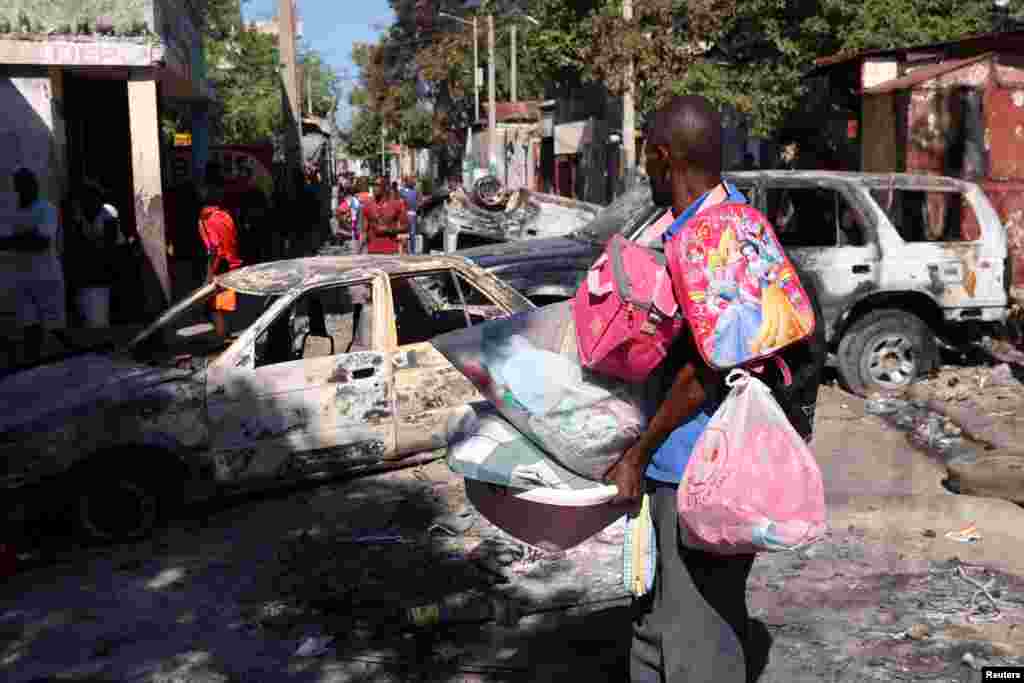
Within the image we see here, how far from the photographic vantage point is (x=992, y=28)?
69.4 ft

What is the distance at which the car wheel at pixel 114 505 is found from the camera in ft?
20.0

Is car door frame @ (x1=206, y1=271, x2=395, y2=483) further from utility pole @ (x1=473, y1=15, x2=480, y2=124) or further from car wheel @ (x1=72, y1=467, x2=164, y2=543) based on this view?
utility pole @ (x1=473, y1=15, x2=480, y2=124)

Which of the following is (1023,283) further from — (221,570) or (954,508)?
(221,570)

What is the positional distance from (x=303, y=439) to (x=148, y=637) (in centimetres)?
186

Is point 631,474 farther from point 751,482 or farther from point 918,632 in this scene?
point 918,632

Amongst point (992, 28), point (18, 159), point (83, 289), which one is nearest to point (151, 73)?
point (18, 159)

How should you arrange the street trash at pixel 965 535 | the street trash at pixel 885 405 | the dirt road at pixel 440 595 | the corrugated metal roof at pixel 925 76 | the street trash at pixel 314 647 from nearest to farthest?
the dirt road at pixel 440 595
the street trash at pixel 314 647
the street trash at pixel 965 535
the street trash at pixel 885 405
the corrugated metal roof at pixel 925 76

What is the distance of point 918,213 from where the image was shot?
9297 millimetres

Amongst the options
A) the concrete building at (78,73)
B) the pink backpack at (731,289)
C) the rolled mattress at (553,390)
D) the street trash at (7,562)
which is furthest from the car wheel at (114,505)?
the concrete building at (78,73)

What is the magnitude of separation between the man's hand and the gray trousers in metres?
0.12

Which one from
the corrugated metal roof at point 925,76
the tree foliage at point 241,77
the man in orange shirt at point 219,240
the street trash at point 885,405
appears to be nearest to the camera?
the street trash at point 885,405

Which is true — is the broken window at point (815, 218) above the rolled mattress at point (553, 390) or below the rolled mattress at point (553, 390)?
above

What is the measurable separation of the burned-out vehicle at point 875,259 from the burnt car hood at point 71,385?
3.23 m

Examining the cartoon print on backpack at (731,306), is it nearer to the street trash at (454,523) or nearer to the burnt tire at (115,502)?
the street trash at (454,523)
